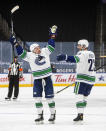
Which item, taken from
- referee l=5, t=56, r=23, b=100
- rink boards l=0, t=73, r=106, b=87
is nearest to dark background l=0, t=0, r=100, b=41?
rink boards l=0, t=73, r=106, b=87

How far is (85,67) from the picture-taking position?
17.9 ft

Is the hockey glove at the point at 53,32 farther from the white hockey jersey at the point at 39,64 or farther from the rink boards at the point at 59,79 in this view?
the rink boards at the point at 59,79

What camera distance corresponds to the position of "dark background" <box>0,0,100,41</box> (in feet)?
72.5

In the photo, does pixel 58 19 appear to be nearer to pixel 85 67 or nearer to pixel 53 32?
pixel 53 32

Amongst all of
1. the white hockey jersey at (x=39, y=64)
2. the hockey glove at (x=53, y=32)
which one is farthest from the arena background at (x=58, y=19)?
the white hockey jersey at (x=39, y=64)

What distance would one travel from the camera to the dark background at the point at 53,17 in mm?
22094

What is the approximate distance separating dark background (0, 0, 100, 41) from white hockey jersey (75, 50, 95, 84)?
1665cm

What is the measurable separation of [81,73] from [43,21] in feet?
56.5

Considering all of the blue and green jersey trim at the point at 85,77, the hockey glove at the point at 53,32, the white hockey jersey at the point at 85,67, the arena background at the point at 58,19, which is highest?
the arena background at the point at 58,19

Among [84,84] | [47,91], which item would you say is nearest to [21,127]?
[47,91]

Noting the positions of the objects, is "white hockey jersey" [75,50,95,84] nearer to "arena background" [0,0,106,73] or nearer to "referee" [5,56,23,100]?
"referee" [5,56,23,100]

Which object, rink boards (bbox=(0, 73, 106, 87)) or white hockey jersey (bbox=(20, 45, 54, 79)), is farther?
rink boards (bbox=(0, 73, 106, 87))

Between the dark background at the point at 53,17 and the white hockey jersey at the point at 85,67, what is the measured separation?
1665 cm

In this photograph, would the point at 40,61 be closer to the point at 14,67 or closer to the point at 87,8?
the point at 14,67
